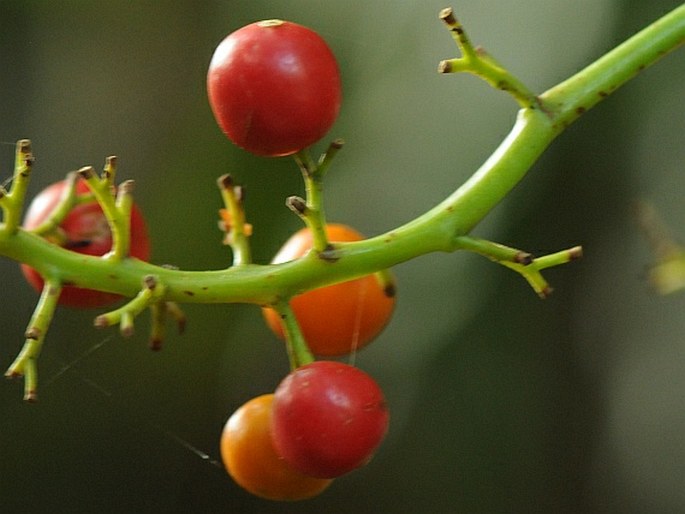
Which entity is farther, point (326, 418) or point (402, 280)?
point (402, 280)

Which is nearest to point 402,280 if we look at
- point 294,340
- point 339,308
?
point 339,308

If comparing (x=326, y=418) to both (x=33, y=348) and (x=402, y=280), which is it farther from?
(x=402, y=280)

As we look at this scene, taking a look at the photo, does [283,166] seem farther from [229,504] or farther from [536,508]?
[536,508]

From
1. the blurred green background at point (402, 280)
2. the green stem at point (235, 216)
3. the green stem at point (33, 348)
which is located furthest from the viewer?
the blurred green background at point (402, 280)

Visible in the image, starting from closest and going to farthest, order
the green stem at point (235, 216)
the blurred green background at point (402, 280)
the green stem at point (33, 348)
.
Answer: the green stem at point (33, 348), the green stem at point (235, 216), the blurred green background at point (402, 280)

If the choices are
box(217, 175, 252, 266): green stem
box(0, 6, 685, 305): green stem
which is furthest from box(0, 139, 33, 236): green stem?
box(217, 175, 252, 266): green stem

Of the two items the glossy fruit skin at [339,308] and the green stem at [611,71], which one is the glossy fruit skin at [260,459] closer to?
the glossy fruit skin at [339,308]

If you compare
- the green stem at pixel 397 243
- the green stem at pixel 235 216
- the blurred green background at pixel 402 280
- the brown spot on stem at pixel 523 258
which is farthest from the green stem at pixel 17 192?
the blurred green background at pixel 402 280
